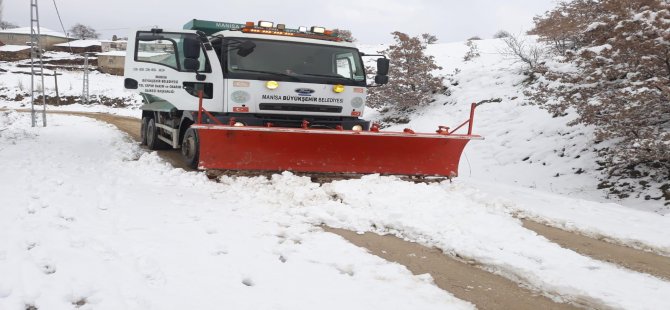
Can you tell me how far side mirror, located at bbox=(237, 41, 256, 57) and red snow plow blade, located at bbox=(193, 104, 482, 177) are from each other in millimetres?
1431

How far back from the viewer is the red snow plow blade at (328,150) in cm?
670

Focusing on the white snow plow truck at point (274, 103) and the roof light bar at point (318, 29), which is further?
the roof light bar at point (318, 29)

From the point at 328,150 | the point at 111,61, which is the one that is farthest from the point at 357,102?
the point at 111,61

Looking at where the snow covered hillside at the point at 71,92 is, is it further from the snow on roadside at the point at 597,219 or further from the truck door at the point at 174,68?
the snow on roadside at the point at 597,219

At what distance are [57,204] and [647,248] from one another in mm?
5938

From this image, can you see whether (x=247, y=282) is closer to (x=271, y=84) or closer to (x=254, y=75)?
(x=271, y=84)

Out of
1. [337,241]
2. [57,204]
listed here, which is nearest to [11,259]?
[57,204]

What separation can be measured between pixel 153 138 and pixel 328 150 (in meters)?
4.98

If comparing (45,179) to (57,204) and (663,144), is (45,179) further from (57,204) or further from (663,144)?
(663,144)

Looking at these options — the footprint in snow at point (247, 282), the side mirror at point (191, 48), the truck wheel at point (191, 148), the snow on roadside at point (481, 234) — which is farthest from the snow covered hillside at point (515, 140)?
the footprint in snow at point (247, 282)

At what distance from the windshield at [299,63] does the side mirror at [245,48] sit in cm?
4

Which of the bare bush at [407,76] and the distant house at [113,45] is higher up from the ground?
the distant house at [113,45]

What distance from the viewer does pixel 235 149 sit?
267 inches

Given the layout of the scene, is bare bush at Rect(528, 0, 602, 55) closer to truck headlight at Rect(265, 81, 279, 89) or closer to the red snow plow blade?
the red snow plow blade
